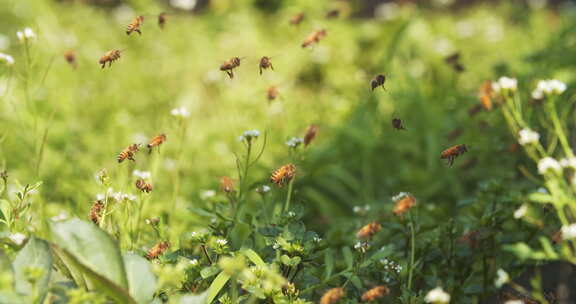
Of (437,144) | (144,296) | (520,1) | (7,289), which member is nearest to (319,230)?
(437,144)

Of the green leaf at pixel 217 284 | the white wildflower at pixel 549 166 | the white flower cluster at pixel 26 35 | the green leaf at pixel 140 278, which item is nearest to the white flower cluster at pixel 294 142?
the green leaf at pixel 217 284

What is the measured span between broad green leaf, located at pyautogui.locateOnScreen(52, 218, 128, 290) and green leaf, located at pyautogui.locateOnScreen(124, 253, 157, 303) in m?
0.03

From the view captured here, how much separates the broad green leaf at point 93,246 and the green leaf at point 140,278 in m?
0.03

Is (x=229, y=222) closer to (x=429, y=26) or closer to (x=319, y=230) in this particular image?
(x=319, y=230)

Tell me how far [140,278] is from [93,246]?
12 centimetres

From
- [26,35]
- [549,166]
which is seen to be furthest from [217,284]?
[26,35]

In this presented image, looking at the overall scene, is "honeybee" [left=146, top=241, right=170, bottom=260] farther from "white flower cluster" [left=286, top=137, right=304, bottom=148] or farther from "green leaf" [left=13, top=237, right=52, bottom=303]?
"white flower cluster" [left=286, top=137, right=304, bottom=148]

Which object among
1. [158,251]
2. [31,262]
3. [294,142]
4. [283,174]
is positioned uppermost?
[294,142]

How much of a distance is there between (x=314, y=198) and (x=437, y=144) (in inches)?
27.0

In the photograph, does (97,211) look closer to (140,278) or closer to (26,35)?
(140,278)

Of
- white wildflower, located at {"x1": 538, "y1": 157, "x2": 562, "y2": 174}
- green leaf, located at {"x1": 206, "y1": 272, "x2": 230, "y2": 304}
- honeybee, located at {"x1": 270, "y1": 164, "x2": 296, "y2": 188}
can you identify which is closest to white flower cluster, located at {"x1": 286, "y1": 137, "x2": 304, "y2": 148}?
honeybee, located at {"x1": 270, "y1": 164, "x2": 296, "y2": 188}

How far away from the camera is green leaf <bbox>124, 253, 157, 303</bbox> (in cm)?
128

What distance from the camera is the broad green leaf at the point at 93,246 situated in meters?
1.25

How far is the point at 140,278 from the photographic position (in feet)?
4.24
